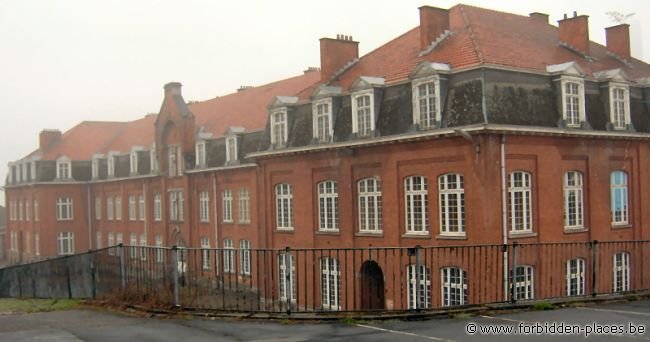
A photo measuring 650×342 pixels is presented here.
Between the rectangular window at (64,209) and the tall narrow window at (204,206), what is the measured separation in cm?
1927

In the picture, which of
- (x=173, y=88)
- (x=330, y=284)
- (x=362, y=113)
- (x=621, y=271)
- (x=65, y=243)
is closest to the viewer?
(x=621, y=271)

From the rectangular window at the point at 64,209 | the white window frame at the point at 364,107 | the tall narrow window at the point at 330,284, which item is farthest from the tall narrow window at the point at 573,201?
the rectangular window at the point at 64,209

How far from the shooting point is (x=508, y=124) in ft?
74.5

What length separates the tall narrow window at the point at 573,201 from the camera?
2503 centimetres

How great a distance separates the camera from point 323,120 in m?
29.2

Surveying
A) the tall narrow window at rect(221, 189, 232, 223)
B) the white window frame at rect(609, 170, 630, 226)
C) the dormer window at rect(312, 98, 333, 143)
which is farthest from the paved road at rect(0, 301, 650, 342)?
the tall narrow window at rect(221, 189, 232, 223)

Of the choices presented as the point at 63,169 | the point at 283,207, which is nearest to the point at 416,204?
the point at 283,207

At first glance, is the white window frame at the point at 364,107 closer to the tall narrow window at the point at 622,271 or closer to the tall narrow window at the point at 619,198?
the tall narrow window at the point at 619,198

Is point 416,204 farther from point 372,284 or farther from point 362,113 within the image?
point 362,113

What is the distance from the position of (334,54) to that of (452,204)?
36.5 ft

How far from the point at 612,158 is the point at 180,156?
26383 mm

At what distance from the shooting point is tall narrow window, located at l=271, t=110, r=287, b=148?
31.5m

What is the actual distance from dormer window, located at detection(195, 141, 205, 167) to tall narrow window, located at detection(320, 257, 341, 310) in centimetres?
1567

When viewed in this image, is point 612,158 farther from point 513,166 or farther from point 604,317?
point 604,317
